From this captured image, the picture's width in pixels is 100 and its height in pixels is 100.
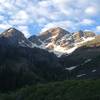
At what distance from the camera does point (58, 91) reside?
103ft

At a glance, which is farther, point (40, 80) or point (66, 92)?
point (40, 80)

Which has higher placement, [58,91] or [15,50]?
[15,50]

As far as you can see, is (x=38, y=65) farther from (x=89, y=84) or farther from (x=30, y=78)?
(x=89, y=84)

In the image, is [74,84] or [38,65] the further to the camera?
[38,65]

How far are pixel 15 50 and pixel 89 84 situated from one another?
539 ft

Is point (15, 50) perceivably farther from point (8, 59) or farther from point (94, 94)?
point (94, 94)

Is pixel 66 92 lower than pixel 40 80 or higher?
higher

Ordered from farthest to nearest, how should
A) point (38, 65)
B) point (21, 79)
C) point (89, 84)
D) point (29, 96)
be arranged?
point (38, 65) → point (21, 79) → point (29, 96) → point (89, 84)

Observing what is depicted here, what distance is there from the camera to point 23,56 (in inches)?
7446

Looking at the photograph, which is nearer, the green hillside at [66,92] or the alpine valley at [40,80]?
the green hillside at [66,92]

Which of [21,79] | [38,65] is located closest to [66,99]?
[21,79]

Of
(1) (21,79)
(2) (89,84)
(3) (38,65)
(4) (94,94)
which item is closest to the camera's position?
(4) (94,94)

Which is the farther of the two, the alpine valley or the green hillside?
the alpine valley

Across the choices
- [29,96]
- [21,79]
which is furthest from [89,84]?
[21,79]
